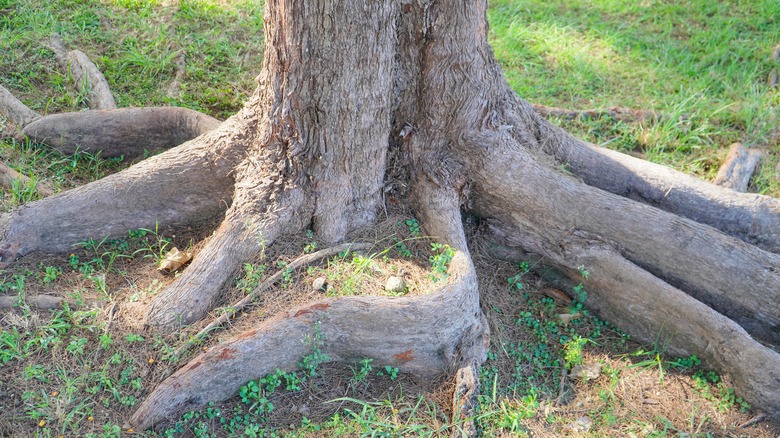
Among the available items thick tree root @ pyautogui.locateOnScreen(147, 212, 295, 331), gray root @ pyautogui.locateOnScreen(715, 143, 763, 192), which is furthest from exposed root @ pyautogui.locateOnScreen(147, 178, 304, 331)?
gray root @ pyautogui.locateOnScreen(715, 143, 763, 192)

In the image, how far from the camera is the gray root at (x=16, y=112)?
4.48m

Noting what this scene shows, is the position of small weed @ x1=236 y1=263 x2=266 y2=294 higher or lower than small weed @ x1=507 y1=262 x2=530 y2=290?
higher

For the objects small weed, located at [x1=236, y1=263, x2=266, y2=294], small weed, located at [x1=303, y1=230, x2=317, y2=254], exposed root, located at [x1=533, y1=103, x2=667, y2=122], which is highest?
exposed root, located at [x1=533, y1=103, x2=667, y2=122]

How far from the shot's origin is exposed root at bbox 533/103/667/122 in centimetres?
539

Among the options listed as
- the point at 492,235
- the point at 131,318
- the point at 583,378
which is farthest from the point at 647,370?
the point at 131,318

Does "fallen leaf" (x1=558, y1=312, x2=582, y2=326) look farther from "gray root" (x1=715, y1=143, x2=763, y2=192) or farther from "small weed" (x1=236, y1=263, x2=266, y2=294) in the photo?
"gray root" (x1=715, y1=143, x2=763, y2=192)

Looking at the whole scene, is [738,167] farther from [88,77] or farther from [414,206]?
[88,77]

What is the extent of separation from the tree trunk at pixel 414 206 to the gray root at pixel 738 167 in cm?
79

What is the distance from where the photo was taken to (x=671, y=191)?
4.07 metres

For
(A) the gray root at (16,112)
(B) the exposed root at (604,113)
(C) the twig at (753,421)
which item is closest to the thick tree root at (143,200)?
(A) the gray root at (16,112)

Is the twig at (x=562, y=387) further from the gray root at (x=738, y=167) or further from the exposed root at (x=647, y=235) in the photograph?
the gray root at (x=738, y=167)

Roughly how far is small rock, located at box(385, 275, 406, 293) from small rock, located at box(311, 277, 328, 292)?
1.12 ft

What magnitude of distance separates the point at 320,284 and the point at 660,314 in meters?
1.99

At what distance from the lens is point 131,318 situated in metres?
3.20
